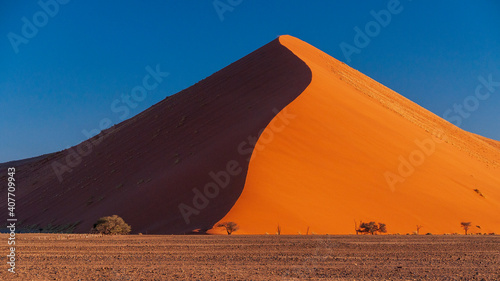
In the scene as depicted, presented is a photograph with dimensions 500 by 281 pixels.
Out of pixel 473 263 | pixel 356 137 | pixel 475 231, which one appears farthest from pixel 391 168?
pixel 473 263

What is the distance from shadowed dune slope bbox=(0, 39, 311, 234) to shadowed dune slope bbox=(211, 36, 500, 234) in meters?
1.09

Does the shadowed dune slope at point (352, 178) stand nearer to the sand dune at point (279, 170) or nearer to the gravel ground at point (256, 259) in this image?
the sand dune at point (279, 170)

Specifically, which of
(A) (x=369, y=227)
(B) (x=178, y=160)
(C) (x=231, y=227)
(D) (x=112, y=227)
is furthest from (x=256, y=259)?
(B) (x=178, y=160)

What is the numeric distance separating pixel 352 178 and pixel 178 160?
7.90 metres

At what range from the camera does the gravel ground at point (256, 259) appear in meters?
8.56

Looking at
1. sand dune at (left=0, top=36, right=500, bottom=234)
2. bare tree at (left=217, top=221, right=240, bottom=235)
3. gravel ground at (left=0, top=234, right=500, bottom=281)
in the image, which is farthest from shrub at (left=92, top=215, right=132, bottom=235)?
bare tree at (left=217, top=221, right=240, bottom=235)

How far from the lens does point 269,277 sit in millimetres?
8305

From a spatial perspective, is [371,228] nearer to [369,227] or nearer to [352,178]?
[369,227]

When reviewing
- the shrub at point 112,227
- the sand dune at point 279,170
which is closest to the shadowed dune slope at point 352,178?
the sand dune at point 279,170

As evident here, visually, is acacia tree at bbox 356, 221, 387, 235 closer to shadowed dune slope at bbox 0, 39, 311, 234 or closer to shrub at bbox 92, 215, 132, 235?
shadowed dune slope at bbox 0, 39, 311, 234

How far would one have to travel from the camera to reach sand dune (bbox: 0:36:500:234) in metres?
19.7

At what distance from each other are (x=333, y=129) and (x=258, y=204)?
7812 mm

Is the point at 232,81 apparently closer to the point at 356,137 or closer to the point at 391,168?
the point at 356,137

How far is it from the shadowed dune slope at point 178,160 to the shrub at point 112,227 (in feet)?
2.66
